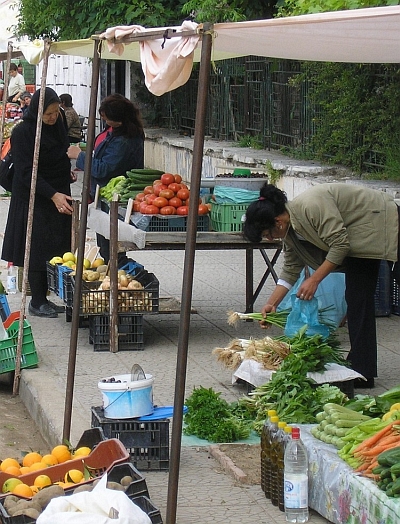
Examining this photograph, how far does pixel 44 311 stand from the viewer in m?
9.24

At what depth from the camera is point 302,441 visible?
473cm

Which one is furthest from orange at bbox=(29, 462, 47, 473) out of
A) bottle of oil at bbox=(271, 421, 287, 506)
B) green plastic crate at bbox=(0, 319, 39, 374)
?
green plastic crate at bbox=(0, 319, 39, 374)

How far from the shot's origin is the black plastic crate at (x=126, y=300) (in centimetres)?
795

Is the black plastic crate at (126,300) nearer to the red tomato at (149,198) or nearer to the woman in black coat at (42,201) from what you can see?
the red tomato at (149,198)

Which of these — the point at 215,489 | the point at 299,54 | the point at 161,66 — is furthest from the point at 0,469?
the point at 299,54

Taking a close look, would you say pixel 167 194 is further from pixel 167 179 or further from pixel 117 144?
pixel 117 144

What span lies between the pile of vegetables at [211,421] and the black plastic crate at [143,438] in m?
0.46

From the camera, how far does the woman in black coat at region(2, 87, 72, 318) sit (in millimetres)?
8594

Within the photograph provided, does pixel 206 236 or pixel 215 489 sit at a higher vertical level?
pixel 206 236

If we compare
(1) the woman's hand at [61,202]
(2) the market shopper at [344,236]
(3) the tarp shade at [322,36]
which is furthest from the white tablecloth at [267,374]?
(1) the woman's hand at [61,202]

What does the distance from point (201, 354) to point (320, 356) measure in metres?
1.86

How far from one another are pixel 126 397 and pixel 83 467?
702 mm

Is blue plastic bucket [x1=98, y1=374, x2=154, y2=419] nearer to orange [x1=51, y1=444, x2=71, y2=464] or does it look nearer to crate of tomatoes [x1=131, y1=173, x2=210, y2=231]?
orange [x1=51, y1=444, x2=71, y2=464]

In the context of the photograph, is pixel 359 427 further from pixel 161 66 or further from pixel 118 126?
pixel 118 126
